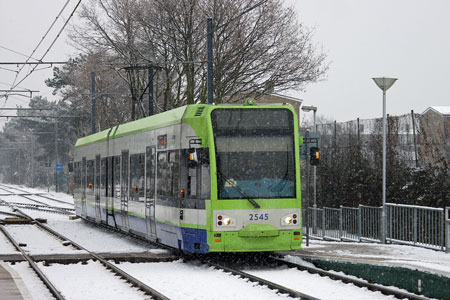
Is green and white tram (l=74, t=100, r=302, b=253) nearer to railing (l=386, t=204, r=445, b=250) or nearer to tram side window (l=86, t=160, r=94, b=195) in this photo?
railing (l=386, t=204, r=445, b=250)

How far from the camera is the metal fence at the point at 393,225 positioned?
737 inches

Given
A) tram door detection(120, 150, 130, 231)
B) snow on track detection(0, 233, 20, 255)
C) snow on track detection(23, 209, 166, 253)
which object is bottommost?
snow on track detection(23, 209, 166, 253)

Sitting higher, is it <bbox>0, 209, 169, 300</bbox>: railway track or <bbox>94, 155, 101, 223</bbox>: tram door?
<bbox>94, 155, 101, 223</bbox>: tram door

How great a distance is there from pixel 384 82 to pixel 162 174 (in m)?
7.17

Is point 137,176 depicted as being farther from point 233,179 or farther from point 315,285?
point 315,285

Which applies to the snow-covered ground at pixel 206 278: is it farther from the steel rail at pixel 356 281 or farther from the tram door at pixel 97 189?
the tram door at pixel 97 189

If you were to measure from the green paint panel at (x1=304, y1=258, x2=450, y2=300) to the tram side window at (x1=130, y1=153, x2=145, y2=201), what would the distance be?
20.0ft

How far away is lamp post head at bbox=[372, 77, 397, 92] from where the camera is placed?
877 inches

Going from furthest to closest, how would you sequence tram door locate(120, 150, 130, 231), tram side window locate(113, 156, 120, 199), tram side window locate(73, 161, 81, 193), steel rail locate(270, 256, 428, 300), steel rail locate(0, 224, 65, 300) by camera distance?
tram side window locate(73, 161, 81, 193) < tram side window locate(113, 156, 120, 199) < tram door locate(120, 150, 130, 231) < steel rail locate(0, 224, 65, 300) < steel rail locate(270, 256, 428, 300)

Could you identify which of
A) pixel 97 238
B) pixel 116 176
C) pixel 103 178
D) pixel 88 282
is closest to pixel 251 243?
pixel 88 282

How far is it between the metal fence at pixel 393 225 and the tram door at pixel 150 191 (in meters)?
3.61

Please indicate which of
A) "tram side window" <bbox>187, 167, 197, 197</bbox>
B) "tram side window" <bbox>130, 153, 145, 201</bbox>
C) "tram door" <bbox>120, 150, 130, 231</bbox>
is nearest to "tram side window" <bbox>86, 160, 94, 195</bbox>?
"tram door" <bbox>120, 150, 130, 231</bbox>

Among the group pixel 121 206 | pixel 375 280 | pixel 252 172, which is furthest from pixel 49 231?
pixel 375 280

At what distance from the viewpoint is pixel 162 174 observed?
60.6ft
